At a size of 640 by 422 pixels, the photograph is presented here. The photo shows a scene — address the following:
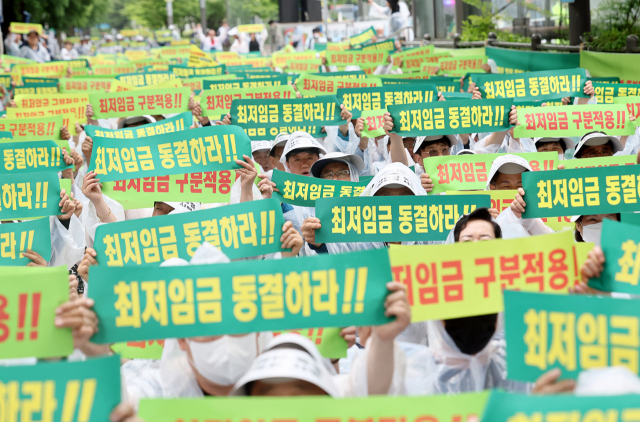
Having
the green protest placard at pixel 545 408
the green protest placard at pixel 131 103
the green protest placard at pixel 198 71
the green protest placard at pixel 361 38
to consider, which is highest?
the green protest placard at pixel 361 38

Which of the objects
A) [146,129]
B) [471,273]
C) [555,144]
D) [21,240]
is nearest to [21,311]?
[21,240]

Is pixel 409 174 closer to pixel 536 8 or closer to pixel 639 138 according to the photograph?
pixel 639 138

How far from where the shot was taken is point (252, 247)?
3.68 meters

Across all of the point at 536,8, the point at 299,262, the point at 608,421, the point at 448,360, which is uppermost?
the point at 536,8

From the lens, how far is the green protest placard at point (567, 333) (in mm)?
2320

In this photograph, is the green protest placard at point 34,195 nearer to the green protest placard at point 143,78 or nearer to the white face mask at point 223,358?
the white face mask at point 223,358

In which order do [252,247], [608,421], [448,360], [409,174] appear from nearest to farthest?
[608,421] → [448,360] → [252,247] → [409,174]

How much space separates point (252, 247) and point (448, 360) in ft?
3.93

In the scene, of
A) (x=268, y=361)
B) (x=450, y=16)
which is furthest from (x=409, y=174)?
(x=450, y=16)

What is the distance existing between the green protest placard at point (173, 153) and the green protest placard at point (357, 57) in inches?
303

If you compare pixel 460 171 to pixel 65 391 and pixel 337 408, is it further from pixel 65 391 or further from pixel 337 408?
pixel 65 391

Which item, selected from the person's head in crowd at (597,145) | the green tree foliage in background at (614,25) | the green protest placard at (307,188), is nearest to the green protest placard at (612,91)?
the person's head in crowd at (597,145)

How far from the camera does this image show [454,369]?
10.3 ft

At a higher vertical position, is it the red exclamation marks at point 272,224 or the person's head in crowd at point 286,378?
the red exclamation marks at point 272,224
